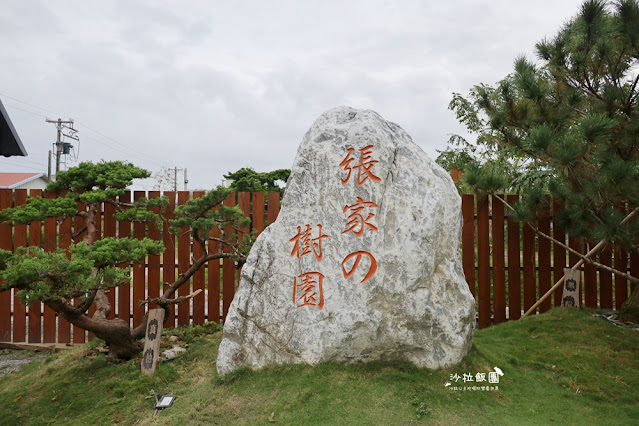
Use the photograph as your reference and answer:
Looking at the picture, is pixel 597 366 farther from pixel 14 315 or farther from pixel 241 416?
pixel 14 315

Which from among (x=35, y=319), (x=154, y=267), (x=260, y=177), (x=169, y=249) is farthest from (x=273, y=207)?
(x=260, y=177)

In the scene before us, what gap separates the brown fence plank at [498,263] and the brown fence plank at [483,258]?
0.10 m

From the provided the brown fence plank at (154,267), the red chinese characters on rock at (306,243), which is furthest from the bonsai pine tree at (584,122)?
the brown fence plank at (154,267)

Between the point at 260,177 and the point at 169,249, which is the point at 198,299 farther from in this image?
the point at 260,177

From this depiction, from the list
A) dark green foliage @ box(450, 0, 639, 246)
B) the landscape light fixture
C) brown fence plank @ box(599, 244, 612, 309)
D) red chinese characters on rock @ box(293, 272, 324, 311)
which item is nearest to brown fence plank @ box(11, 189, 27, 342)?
the landscape light fixture

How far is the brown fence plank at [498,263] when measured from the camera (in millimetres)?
6566

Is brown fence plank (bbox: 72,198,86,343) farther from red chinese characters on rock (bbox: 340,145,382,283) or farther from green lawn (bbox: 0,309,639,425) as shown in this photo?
red chinese characters on rock (bbox: 340,145,382,283)

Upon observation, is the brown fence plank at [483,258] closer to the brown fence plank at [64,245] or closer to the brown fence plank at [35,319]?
the brown fence plank at [64,245]

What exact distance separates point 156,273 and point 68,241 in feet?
4.59

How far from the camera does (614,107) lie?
5.08 metres

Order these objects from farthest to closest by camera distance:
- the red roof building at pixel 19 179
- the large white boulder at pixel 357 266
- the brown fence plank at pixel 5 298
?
1. the red roof building at pixel 19 179
2. the brown fence plank at pixel 5 298
3. the large white boulder at pixel 357 266

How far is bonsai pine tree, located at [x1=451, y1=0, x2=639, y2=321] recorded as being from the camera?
4.54 meters


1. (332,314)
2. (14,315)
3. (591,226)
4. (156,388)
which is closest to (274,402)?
(332,314)

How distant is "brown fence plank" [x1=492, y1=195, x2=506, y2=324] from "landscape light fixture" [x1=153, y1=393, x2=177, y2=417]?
14.7 feet
